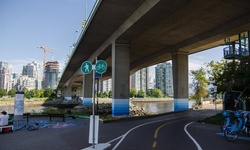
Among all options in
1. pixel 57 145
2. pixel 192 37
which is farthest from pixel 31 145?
pixel 192 37

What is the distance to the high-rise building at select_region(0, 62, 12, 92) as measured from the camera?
506 ft

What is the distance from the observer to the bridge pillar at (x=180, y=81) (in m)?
34.3

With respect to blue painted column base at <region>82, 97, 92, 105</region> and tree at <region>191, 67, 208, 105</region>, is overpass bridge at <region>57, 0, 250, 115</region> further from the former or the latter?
blue painted column base at <region>82, 97, 92, 105</region>

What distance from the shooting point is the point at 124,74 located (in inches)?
1059

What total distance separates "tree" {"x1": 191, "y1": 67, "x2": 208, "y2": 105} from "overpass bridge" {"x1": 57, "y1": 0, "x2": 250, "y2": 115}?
6.76 meters

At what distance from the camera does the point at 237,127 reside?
11109 mm

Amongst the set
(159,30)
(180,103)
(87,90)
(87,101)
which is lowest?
(87,101)

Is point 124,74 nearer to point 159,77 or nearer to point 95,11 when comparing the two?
point 95,11

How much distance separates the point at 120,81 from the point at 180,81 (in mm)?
11959

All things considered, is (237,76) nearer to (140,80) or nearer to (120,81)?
(120,81)

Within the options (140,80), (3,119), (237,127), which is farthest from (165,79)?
(3,119)

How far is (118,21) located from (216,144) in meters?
17.2

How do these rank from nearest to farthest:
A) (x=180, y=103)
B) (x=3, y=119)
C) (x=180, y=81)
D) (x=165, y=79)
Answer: (x=3, y=119)
(x=180, y=103)
(x=180, y=81)
(x=165, y=79)

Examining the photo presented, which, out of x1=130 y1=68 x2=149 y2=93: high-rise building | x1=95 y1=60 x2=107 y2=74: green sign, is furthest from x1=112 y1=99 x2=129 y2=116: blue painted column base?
x1=130 y1=68 x2=149 y2=93: high-rise building
